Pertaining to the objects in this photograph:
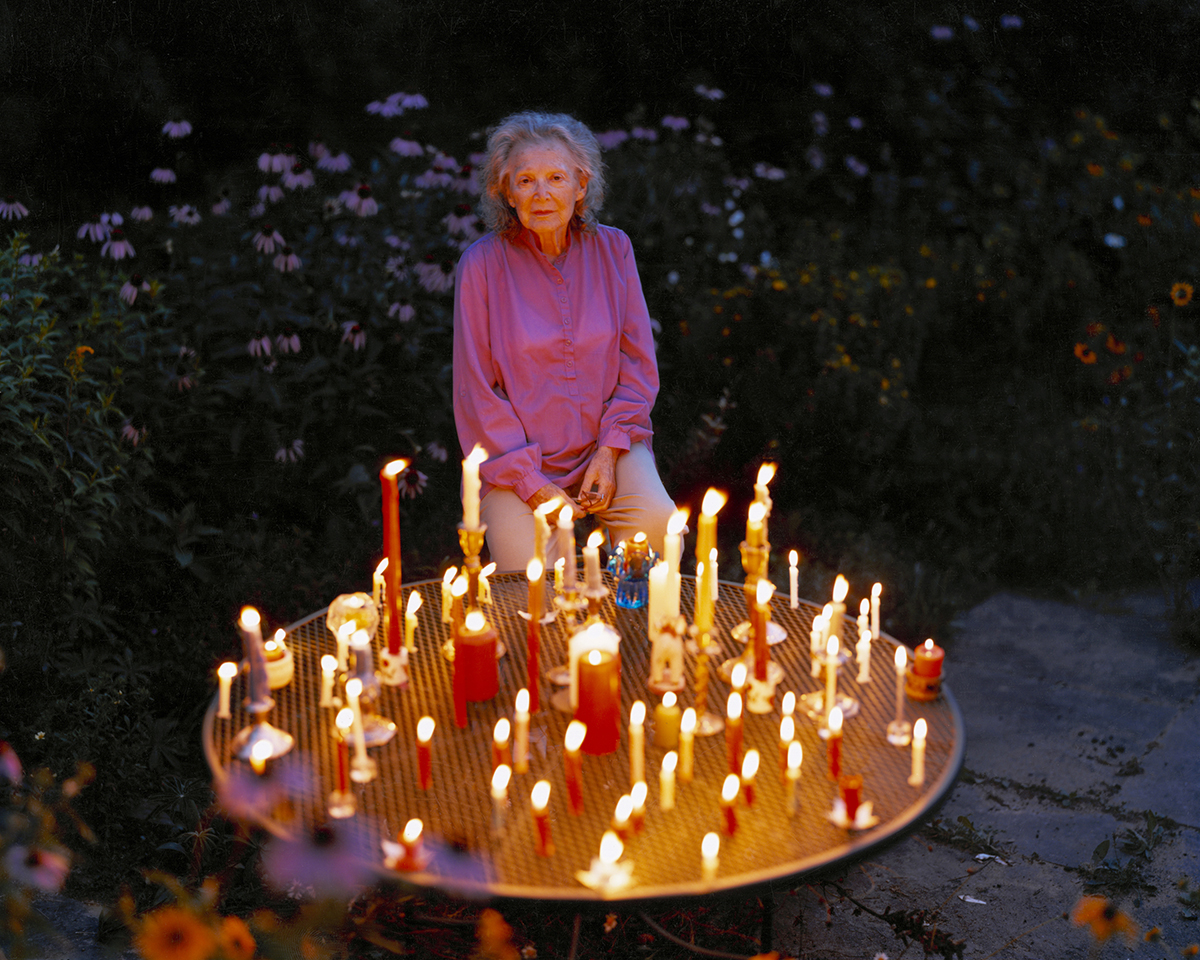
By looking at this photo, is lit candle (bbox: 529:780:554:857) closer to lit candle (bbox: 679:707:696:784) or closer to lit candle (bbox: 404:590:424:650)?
lit candle (bbox: 679:707:696:784)

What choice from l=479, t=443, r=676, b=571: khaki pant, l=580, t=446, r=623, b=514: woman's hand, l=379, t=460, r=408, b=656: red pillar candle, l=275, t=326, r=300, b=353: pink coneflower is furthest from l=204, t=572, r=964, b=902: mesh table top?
l=275, t=326, r=300, b=353: pink coneflower

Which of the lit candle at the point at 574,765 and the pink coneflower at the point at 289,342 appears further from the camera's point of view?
the pink coneflower at the point at 289,342

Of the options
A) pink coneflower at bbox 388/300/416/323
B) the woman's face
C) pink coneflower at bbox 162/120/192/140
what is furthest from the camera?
pink coneflower at bbox 162/120/192/140

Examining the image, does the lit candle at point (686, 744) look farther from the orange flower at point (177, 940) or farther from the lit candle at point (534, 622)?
the orange flower at point (177, 940)

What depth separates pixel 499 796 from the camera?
1.83 metres

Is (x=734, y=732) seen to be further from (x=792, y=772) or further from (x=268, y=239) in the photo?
(x=268, y=239)

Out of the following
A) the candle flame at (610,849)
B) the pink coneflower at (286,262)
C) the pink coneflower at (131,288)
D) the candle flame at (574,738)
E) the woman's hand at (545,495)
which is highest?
the pink coneflower at (286,262)

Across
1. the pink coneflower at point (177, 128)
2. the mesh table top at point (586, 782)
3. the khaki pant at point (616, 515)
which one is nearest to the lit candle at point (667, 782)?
the mesh table top at point (586, 782)

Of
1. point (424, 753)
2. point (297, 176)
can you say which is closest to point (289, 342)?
point (297, 176)

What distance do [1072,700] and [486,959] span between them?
107 inches

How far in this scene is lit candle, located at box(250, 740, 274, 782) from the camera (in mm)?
1992

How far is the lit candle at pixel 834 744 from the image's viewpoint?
6.53 ft

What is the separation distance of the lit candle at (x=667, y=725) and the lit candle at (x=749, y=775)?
179 millimetres

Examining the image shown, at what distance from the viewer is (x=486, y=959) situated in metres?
2.16
